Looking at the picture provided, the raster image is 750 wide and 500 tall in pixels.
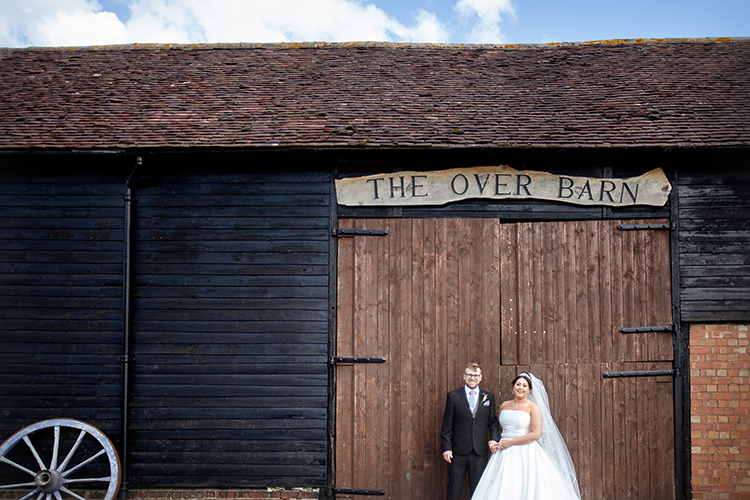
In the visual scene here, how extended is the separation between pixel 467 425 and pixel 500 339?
1171 millimetres

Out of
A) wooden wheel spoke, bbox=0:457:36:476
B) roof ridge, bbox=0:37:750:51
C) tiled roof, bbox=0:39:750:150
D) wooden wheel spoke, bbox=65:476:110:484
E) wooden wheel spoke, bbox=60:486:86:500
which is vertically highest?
roof ridge, bbox=0:37:750:51

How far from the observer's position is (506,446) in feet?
16.8

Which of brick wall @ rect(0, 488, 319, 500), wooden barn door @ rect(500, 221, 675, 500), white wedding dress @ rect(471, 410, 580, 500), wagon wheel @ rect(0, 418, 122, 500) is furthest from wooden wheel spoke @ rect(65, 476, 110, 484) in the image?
wooden barn door @ rect(500, 221, 675, 500)

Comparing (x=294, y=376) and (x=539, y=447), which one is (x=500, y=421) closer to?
(x=539, y=447)

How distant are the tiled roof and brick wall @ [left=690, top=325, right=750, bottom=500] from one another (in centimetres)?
239

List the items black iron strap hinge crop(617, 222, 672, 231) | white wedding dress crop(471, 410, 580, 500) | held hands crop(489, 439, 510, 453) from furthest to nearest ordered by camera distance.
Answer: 1. black iron strap hinge crop(617, 222, 672, 231)
2. held hands crop(489, 439, 510, 453)
3. white wedding dress crop(471, 410, 580, 500)

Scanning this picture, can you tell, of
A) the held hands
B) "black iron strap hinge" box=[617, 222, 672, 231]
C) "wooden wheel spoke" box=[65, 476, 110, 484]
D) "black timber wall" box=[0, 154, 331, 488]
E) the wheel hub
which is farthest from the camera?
"black iron strap hinge" box=[617, 222, 672, 231]

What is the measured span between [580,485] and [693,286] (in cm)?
281

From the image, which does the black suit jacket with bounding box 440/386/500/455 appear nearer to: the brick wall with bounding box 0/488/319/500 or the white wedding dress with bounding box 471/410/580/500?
the white wedding dress with bounding box 471/410/580/500

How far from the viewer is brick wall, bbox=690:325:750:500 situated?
5.73 meters

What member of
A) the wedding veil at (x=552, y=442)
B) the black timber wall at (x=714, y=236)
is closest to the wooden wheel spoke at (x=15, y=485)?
the wedding veil at (x=552, y=442)

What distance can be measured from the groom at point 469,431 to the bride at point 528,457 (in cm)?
15

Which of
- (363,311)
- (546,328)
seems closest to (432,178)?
(363,311)

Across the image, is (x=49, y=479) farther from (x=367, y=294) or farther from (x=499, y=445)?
(x=499, y=445)
